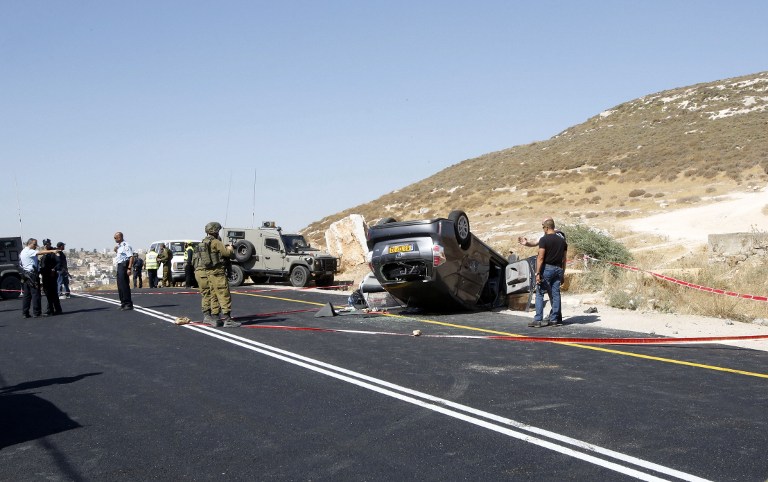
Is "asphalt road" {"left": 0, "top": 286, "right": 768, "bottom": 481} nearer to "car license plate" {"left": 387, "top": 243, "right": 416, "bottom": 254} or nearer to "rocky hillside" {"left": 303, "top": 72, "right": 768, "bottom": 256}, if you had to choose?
"car license plate" {"left": 387, "top": 243, "right": 416, "bottom": 254}

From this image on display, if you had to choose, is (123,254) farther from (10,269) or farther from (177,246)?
(177,246)

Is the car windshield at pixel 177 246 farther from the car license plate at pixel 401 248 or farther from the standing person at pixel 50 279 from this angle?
the car license plate at pixel 401 248

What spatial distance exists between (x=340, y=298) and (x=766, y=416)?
15.0 metres

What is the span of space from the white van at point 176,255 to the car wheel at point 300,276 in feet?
19.6

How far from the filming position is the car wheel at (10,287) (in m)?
25.5

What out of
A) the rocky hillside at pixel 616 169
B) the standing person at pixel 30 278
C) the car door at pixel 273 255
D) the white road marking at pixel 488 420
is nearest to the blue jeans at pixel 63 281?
the standing person at pixel 30 278

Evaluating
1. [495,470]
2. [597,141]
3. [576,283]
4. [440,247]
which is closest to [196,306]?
[440,247]

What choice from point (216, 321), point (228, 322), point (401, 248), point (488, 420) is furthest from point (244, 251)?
point (488, 420)

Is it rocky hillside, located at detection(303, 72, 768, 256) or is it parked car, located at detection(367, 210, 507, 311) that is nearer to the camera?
parked car, located at detection(367, 210, 507, 311)

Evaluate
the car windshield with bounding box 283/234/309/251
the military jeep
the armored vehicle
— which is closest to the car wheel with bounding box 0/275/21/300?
the armored vehicle

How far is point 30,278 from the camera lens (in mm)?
17156

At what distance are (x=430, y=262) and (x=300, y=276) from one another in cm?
1316

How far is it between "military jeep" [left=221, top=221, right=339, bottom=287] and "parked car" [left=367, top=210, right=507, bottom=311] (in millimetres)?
11550

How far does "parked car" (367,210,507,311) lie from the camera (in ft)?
44.6
